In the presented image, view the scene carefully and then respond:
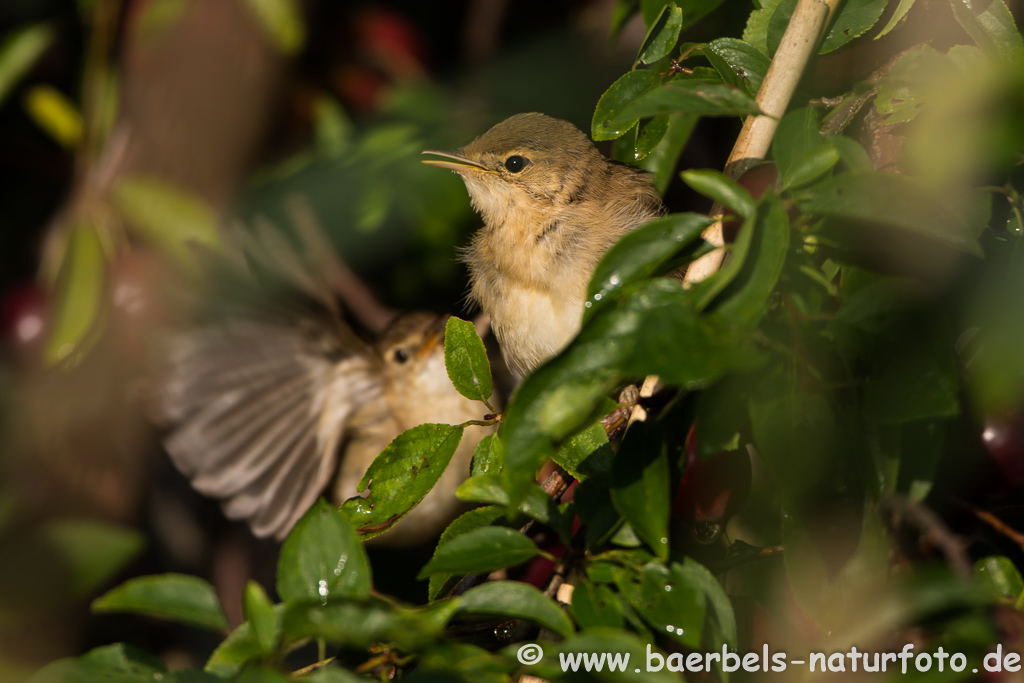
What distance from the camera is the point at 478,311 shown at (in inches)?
79.4

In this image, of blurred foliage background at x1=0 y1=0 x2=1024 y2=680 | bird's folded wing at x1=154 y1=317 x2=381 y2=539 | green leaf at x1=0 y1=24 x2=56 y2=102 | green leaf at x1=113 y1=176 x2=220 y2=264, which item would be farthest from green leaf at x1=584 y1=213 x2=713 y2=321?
green leaf at x1=0 y1=24 x2=56 y2=102

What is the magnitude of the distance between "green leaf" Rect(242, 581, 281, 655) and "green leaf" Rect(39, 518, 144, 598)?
698 mm

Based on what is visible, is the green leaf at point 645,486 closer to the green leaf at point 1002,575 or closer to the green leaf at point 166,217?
the green leaf at point 1002,575

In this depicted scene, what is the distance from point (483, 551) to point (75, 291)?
3.93 ft

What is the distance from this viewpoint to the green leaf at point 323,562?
659 millimetres

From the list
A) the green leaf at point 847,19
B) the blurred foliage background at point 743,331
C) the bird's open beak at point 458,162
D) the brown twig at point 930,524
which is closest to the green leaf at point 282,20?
the blurred foliage background at point 743,331

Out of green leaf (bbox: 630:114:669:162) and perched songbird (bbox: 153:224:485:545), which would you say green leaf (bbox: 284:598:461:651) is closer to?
green leaf (bbox: 630:114:669:162)

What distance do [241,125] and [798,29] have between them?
1575 millimetres

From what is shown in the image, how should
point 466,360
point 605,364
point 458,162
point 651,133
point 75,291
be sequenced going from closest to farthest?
point 605,364 → point 466,360 → point 651,133 → point 75,291 → point 458,162

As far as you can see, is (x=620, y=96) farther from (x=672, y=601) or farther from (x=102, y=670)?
(x=102, y=670)

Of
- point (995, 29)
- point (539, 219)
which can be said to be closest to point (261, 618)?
point (995, 29)

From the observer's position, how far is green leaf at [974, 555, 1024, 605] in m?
0.82

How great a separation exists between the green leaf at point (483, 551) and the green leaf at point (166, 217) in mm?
1184

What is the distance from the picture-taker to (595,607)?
68 cm
